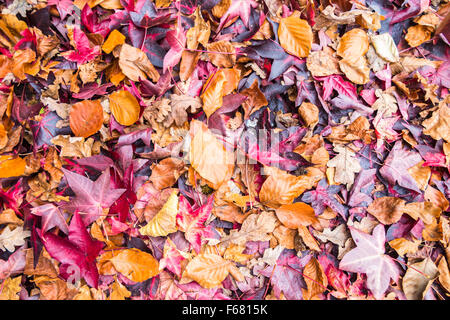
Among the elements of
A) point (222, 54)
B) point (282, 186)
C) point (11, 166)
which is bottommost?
point (282, 186)

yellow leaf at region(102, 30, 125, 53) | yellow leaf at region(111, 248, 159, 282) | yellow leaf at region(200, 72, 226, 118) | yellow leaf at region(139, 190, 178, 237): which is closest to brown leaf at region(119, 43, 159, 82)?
yellow leaf at region(102, 30, 125, 53)

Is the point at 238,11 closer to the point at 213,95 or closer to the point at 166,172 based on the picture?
the point at 213,95

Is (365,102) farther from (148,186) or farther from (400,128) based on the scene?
(148,186)

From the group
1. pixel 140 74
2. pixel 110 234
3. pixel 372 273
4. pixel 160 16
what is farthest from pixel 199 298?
pixel 160 16

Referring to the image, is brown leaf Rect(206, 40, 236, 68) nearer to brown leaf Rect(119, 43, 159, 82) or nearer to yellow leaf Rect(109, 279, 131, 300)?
brown leaf Rect(119, 43, 159, 82)

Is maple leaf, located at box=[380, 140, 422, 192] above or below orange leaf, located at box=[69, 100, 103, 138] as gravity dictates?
below

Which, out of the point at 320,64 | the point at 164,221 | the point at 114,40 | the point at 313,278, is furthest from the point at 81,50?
the point at 313,278
